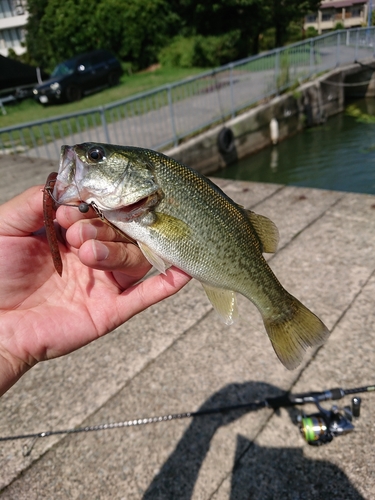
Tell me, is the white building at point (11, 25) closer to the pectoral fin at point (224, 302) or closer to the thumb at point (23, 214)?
the thumb at point (23, 214)

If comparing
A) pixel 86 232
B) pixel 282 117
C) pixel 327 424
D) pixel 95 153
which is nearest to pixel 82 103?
pixel 282 117

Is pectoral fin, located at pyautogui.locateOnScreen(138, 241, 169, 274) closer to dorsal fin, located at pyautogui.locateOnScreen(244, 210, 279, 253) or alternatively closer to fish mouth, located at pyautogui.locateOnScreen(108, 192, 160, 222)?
fish mouth, located at pyautogui.locateOnScreen(108, 192, 160, 222)

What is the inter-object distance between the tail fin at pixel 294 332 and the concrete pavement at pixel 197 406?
110cm

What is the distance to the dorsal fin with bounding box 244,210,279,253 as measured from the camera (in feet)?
7.89

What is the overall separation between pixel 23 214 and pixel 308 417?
252 centimetres

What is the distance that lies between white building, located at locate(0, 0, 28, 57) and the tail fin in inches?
2356

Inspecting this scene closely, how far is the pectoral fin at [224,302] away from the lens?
2412 millimetres

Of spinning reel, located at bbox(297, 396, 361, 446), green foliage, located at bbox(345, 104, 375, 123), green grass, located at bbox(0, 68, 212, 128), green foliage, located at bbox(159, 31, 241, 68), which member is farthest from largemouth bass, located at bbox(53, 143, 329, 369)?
green foliage, located at bbox(159, 31, 241, 68)

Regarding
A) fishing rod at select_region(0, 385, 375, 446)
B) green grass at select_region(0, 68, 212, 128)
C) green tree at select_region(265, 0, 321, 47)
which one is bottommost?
green grass at select_region(0, 68, 212, 128)

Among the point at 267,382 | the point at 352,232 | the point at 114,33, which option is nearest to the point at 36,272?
the point at 267,382

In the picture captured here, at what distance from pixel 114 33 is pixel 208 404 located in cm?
3636

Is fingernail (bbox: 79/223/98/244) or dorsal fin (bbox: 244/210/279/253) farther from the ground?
fingernail (bbox: 79/223/98/244)

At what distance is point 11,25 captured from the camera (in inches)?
2034

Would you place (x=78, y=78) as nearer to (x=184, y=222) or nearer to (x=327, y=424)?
(x=184, y=222)
